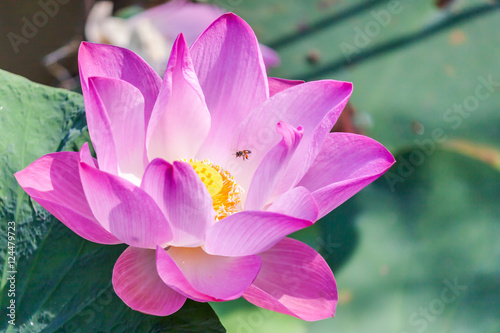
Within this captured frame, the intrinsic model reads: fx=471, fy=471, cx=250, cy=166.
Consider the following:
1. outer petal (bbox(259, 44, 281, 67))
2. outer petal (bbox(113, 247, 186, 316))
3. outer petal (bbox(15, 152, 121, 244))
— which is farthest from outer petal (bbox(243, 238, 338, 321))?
outer petal (bbox(259, 44, 281, 67))

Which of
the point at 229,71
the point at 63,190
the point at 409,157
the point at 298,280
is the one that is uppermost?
the point at 229,71

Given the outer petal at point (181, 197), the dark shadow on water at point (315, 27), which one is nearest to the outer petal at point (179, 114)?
the outer petal at point (181, 197)

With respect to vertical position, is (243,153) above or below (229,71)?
below

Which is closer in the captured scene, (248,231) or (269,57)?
(248,231)

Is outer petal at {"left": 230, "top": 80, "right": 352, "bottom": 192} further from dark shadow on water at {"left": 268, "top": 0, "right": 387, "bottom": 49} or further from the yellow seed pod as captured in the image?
dark shadow on water at {"left": 268, "top": 0, "right": 387, "bottom": 49}

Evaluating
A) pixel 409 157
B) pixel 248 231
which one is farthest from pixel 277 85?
pixel 409 157

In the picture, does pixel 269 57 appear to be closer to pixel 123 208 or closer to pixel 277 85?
pixel 277 85
